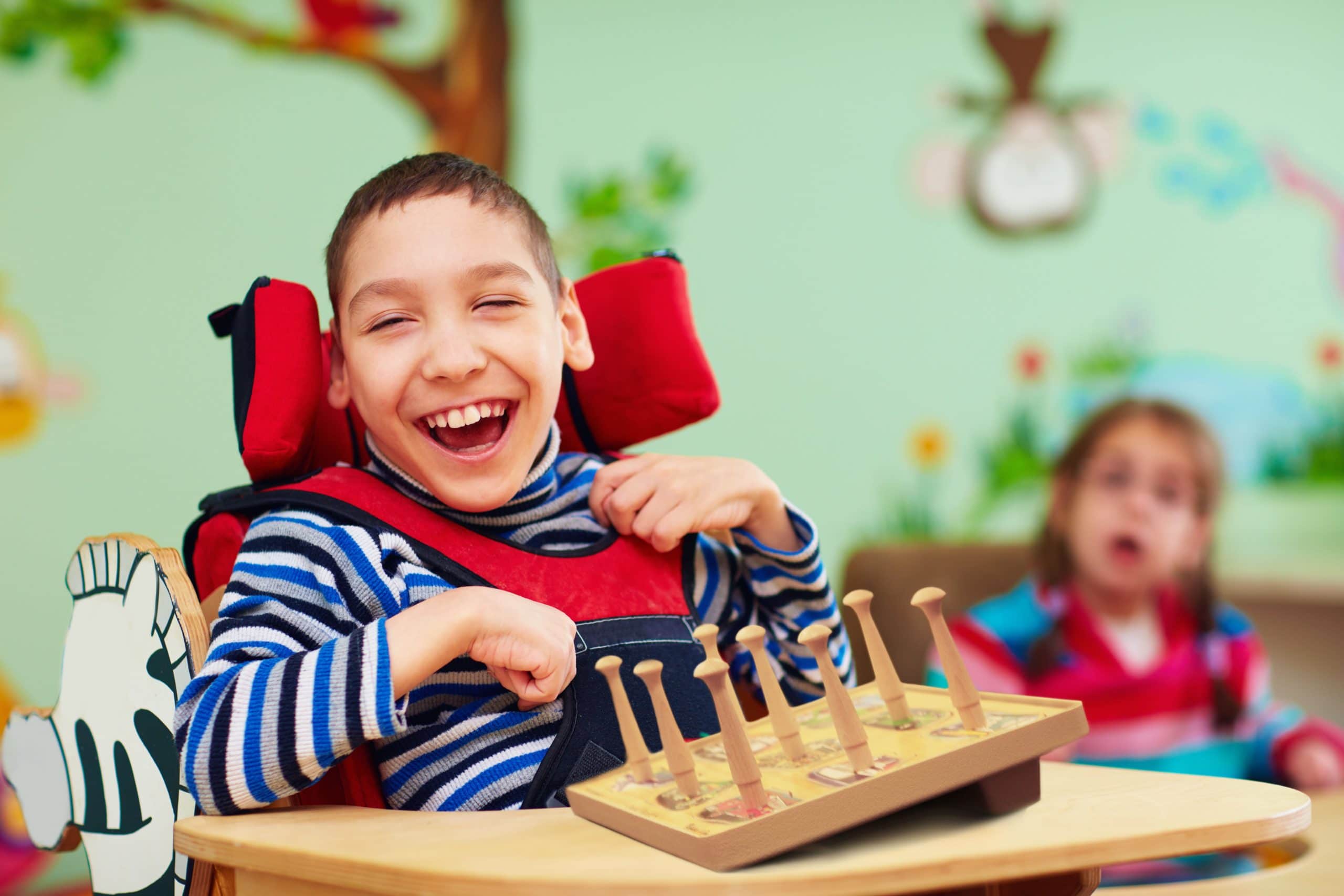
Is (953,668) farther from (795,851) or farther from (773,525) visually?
(773,525)

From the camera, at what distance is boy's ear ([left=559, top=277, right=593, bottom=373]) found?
100 centimetres

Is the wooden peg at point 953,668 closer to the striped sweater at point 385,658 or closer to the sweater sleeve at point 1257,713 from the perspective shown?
the striped sweater at point 385,658

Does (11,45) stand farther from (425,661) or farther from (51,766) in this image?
(425,661)

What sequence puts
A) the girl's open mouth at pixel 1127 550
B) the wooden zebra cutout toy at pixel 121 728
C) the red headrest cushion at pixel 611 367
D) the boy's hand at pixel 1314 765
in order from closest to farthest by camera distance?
the wooden zebra cutout toy at pixel 121 728
the red headrest cushion at pixel 611 367
the boy's hand at pixel 1314 765
the girl's open mouth at pixel 1127 550

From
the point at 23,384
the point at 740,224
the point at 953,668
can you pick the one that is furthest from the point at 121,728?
the point at 740,224

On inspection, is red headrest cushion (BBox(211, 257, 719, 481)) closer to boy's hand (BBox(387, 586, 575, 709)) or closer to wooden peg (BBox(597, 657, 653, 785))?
boy's hand (BBox(387, 586, 575, 709))

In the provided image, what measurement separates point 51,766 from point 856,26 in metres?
Result: 1.95

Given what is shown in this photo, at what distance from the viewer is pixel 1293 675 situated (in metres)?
2.38

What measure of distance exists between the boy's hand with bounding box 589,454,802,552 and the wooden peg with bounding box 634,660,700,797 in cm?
28

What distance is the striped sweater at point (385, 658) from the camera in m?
0.69

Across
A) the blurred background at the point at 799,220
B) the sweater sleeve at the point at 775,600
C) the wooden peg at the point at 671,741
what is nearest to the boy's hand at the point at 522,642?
the wooden peg at the point at 671,741

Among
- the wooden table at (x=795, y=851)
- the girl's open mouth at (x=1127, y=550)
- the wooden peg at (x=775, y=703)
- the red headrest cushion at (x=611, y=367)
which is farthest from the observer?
the girl's open mouth at (x=1127, y=550)

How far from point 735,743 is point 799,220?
5.92 ft

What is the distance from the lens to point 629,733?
68cm
